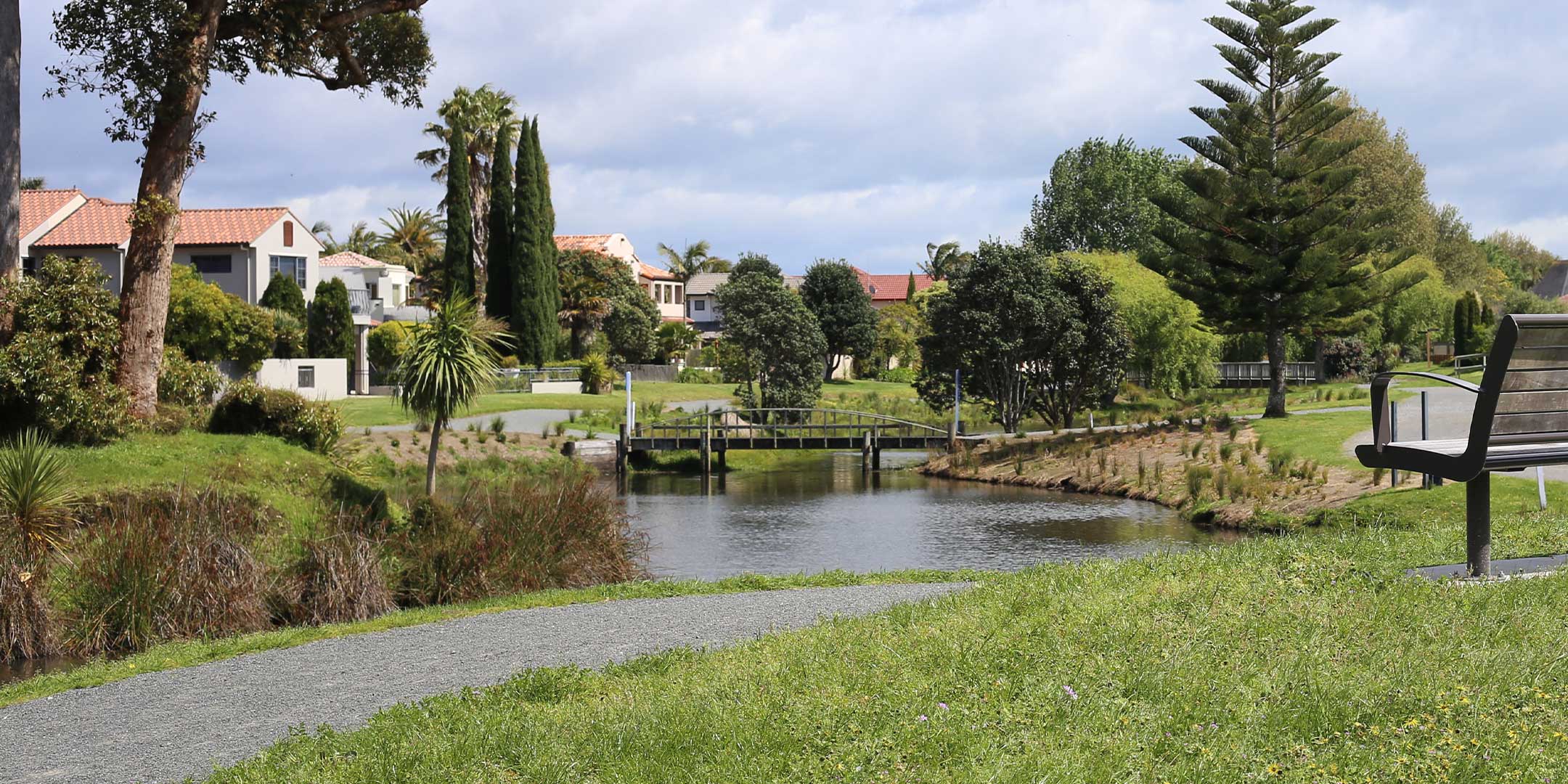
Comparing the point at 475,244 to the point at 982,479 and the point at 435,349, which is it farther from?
the point at 435,349

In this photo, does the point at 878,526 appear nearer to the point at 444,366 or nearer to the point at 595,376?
the point at 444,366

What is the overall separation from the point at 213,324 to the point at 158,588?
97.6ft

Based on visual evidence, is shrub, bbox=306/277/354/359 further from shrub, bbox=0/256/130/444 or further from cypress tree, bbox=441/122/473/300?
shrub, bbox=0/256/130/444

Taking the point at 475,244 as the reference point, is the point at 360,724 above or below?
below

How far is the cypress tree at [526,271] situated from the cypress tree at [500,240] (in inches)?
17.2

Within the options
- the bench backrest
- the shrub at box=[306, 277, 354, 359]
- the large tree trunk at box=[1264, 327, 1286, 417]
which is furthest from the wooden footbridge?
the bench backrest

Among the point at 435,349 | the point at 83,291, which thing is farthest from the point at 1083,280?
the point at 83,291

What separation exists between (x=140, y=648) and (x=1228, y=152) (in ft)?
98.2

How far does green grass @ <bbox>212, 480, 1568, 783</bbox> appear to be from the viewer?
4422 millimetres

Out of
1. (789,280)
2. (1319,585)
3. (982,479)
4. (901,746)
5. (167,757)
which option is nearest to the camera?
(901,746)

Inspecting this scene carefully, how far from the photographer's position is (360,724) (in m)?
6.17

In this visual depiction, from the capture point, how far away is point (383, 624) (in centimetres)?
981

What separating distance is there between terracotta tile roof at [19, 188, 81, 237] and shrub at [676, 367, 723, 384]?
26.4 meters

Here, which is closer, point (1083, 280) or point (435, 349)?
point (435, 349)
